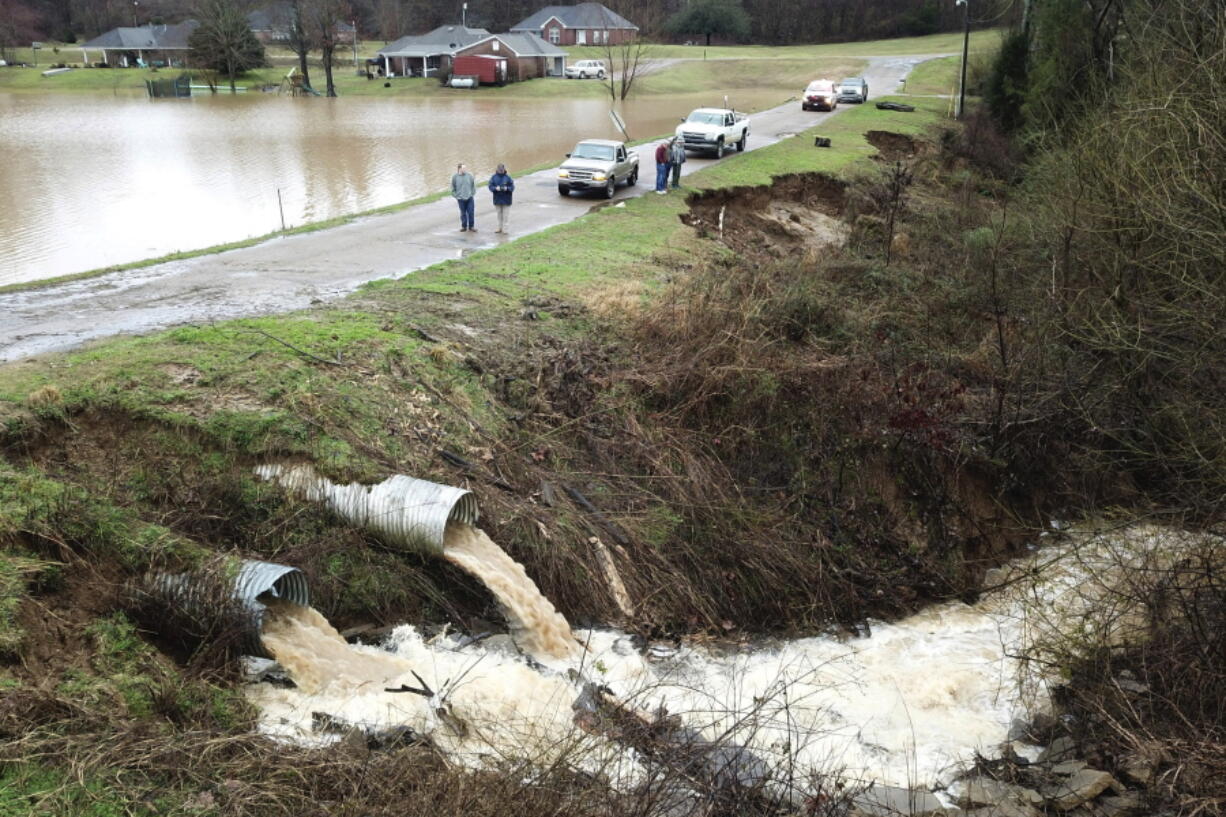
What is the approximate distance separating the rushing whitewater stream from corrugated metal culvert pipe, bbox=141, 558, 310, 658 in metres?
0.26

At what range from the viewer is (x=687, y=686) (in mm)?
8328

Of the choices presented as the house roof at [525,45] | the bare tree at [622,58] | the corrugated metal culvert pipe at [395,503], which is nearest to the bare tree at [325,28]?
the house roof at [525,45]

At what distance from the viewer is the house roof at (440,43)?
265 ft

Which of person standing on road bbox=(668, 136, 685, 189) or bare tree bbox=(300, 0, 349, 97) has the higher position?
bare tree bbox=(300, 0, 349, 97)

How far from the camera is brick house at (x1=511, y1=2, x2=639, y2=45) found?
94.8 meters

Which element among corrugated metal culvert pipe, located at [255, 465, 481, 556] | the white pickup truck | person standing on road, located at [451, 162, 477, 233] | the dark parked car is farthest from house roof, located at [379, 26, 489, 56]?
corrugated metal culvert pipe, located at [255, 465, 481, 556]

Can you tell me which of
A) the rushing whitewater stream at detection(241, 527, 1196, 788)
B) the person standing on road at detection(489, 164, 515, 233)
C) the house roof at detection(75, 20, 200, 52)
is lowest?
the rushing whitewater stream at detection(241, 527, 1196, 788)

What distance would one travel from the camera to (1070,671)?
27.0 feet

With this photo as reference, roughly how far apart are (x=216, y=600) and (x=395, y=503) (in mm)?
1967

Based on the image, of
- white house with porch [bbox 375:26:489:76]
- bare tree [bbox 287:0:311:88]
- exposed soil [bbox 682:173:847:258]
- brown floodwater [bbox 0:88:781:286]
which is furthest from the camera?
white house with porch [bbox 375:26:489:76]

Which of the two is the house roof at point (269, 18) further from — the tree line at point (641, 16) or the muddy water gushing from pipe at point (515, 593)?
the muddy water gushing from pipe at point (515, 593)

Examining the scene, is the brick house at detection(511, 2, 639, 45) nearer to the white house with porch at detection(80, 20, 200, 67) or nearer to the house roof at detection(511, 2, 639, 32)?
the house roof at detection(511, 2, 639, 32)

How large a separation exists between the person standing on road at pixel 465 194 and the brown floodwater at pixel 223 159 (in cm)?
730

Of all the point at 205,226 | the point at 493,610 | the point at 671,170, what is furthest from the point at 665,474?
the point at 205,226
